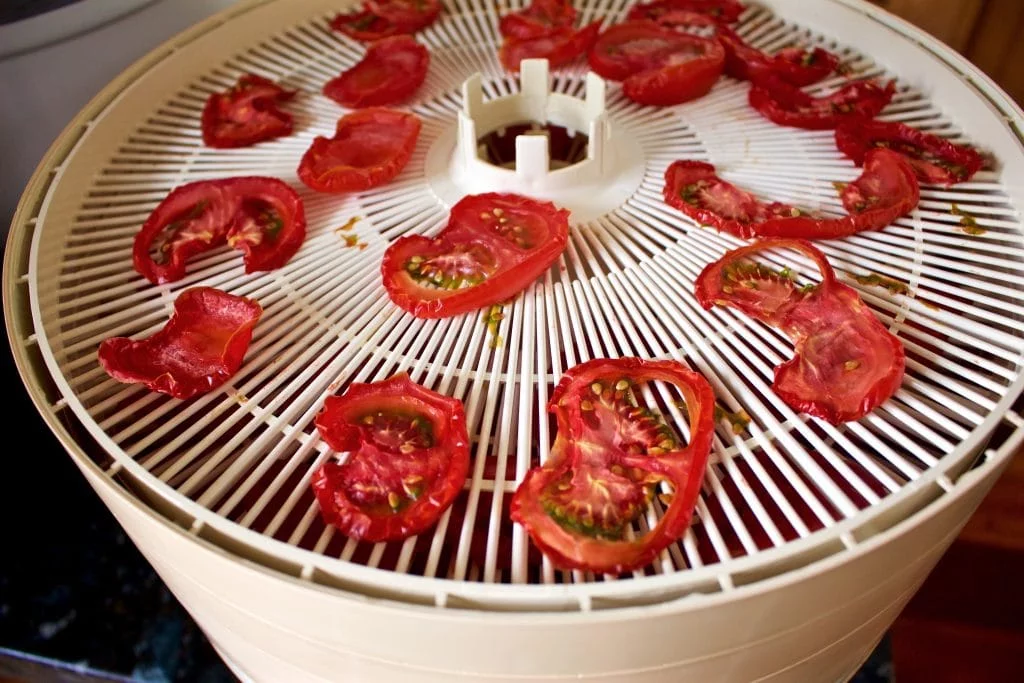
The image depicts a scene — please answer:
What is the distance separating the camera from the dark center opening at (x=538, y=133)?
1071 millimetres

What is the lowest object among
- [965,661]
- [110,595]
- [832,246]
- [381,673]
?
[965,661]

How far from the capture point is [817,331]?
0.79 meters

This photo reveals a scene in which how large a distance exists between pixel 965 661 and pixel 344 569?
0.98m

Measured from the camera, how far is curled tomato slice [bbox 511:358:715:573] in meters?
0.65

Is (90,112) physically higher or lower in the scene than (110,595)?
higher

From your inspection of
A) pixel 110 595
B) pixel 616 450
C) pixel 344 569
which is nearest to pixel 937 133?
pixel 616 450

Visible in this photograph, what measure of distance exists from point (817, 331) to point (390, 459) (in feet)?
1.30

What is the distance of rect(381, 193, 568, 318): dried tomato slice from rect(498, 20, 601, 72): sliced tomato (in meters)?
0.30

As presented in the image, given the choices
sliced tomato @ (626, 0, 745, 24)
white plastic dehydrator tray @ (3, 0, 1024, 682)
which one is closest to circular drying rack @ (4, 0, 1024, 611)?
white plastic dehydrator tray @ (3, 0, 1024, 682)

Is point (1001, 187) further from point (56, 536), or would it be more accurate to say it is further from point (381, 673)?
point (56, 536)

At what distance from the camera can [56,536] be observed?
116 cm

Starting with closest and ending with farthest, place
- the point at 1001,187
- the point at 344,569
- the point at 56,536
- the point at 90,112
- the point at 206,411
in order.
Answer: the point at 344,569
the point at 206,411
the point at 1001,187
the point at 90,112
the point at 56,536

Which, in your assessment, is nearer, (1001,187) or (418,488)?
(418,488)

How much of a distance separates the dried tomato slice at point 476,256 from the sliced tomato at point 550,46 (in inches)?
11.7
